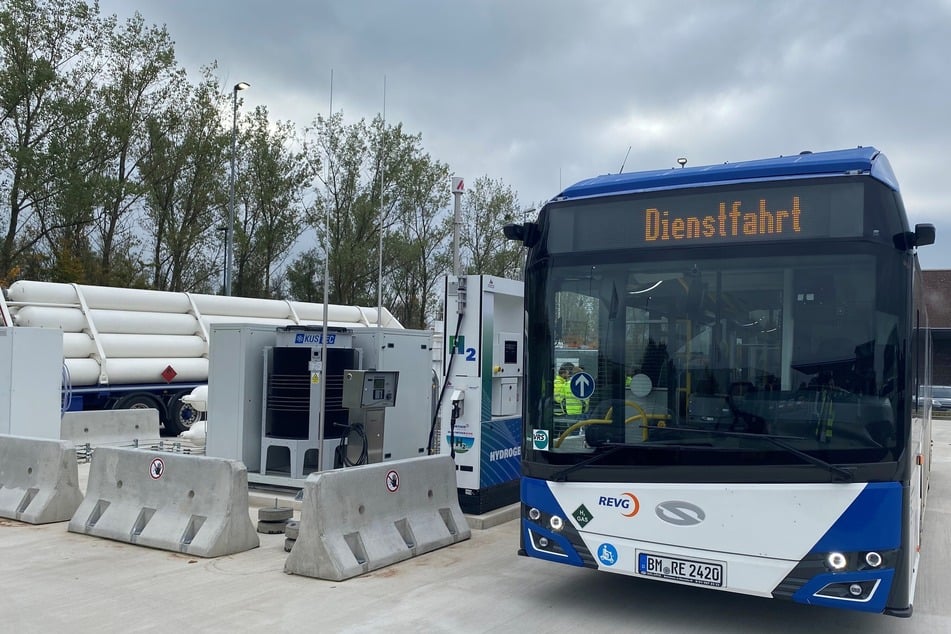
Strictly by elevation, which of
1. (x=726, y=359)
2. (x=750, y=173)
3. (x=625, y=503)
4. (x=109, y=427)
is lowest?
(x=109, y=427)

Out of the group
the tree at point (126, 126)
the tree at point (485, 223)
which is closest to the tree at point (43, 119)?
the tree at point (126, 126)

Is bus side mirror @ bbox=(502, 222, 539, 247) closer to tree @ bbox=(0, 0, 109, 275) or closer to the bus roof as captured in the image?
the bus roof

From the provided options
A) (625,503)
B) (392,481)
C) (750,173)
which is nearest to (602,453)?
(625,503)

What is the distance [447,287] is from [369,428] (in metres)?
2.03

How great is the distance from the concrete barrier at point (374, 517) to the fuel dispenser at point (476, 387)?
840 millimetres

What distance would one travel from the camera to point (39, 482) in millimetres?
8719

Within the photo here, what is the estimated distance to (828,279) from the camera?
16.3 feet

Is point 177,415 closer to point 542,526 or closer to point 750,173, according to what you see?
point 542,526

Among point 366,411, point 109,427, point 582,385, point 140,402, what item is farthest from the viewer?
point 140,402

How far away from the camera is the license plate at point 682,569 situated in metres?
5.10

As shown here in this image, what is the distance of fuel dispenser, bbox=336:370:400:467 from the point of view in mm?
8664

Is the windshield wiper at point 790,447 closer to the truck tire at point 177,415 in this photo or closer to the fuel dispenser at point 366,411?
the fuel dispenser at point 366,411

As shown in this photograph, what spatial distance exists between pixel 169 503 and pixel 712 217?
5.46m

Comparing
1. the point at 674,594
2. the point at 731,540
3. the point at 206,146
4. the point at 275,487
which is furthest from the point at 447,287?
the point at 206,146
